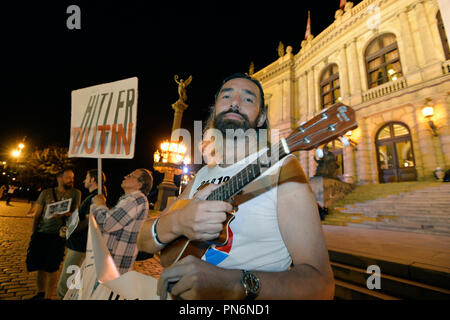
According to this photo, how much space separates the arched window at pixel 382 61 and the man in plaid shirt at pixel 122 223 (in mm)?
16674

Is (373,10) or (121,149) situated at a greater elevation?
(373,10)

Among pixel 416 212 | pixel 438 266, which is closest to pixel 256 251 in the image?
pixel 438 266

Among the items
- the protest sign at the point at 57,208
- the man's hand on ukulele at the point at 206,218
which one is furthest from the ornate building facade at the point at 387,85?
the protest sign at the point at 57,208

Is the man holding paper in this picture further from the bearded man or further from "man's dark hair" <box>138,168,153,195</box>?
the bearded man

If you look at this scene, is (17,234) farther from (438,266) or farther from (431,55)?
(431,55)

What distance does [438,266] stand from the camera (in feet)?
9.34

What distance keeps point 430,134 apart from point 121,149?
1481 centimetres

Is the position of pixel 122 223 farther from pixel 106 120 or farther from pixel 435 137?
pixel 435 137

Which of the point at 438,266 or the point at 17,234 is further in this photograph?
the point at 17,234

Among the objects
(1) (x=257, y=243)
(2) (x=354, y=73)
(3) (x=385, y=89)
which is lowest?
(1) (x=257, y=243)

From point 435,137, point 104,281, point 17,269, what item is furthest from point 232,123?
point 435,137

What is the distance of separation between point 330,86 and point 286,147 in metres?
19.3

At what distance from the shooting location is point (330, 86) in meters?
17.0
